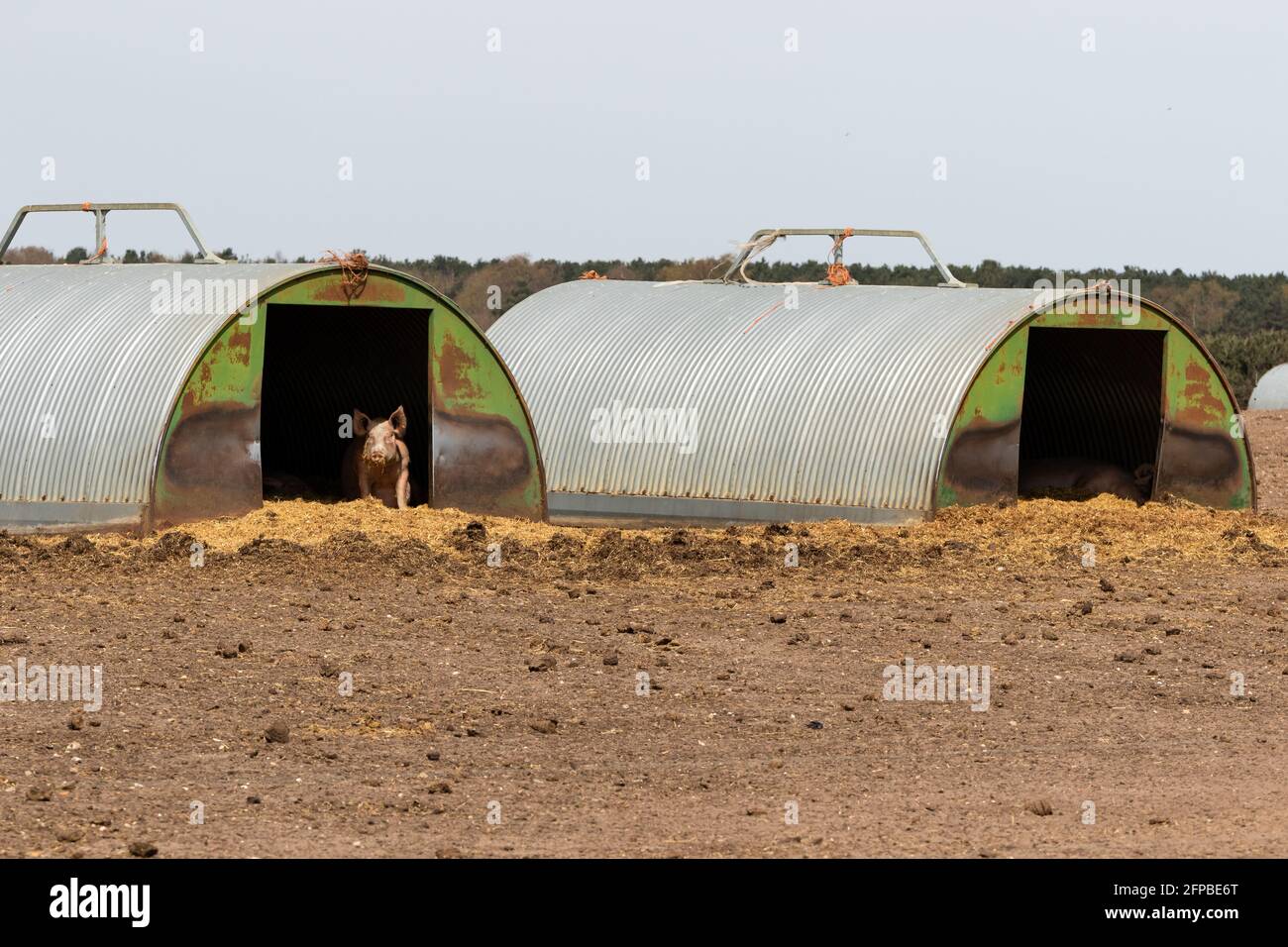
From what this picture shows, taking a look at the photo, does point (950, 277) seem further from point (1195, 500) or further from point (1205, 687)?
point (1205, 687)

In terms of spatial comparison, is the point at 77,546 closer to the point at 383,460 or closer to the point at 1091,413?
the point at 383,460

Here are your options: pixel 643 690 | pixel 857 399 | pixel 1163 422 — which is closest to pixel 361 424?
pixel 857 399

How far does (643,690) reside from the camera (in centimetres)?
1324

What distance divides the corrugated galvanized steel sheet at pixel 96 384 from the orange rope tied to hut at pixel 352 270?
0.48 metres

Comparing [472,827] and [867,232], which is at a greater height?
[867,232]

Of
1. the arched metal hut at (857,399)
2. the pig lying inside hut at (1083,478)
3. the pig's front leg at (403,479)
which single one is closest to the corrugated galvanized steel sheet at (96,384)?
the pig's front leg at (403,479)

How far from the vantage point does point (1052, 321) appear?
2184cm

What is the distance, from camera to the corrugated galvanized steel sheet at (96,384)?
1902 cm

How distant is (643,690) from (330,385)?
36.9 ft

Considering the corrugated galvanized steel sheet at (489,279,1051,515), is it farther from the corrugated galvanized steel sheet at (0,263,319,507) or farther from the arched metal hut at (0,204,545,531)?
the corrugated galvanized steel sheet at (0,263,319,507)

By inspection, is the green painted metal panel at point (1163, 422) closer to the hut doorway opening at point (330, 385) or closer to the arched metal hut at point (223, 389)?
the arched metal hut at point (223, 389)

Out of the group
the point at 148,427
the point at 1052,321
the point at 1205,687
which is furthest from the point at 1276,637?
the point at 148,427

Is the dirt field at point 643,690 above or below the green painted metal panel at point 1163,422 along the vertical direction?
below

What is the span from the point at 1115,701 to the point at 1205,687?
884 mm
